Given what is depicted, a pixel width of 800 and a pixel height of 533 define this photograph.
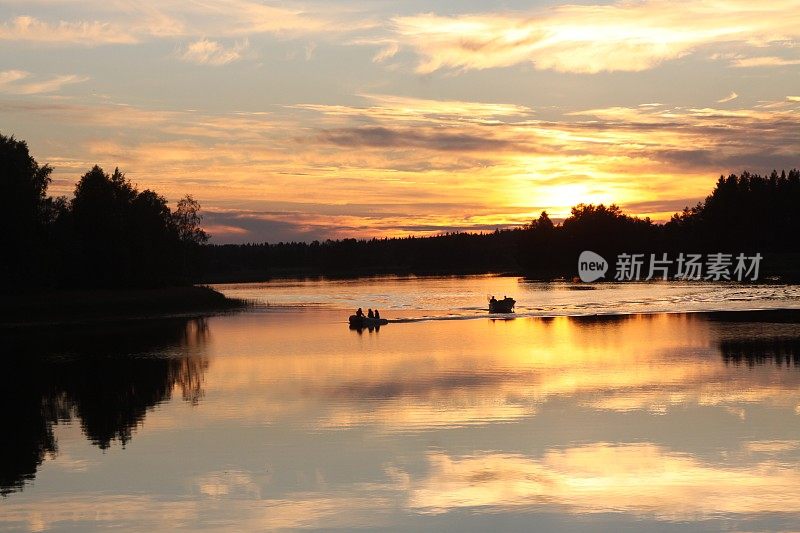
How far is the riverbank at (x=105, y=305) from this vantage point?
78.7 metres

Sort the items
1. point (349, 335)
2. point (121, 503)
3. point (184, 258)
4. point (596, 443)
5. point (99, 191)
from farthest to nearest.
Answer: point (184, 258) < point (99, 191) < point (349, 335) < point (596, 443) < point (121, 503)

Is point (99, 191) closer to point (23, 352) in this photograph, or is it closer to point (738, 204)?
point (23, 352)

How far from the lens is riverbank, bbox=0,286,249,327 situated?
7869 cm

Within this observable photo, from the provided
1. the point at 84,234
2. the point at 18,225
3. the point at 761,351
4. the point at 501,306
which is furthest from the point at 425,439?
the point at 84,234

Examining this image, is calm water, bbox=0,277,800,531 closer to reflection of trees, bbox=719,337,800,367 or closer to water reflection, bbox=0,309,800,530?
water reflection, bbox=0,309,800,530

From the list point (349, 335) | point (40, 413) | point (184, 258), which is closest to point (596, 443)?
point (40, 413)

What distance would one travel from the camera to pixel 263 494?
20.1 m

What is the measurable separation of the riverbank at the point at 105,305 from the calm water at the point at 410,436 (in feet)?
88.4

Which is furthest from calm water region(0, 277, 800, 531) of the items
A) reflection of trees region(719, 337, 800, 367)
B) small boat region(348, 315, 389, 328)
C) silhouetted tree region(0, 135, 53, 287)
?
silhouetted tree region(0, 135, 53, 287)

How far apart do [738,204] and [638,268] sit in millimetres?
22136

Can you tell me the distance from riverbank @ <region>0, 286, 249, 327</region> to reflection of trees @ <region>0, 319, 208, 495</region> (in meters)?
9.69

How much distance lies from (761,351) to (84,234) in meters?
74.9

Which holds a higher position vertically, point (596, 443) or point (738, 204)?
point (738, 204)

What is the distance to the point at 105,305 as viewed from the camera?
297 ft
